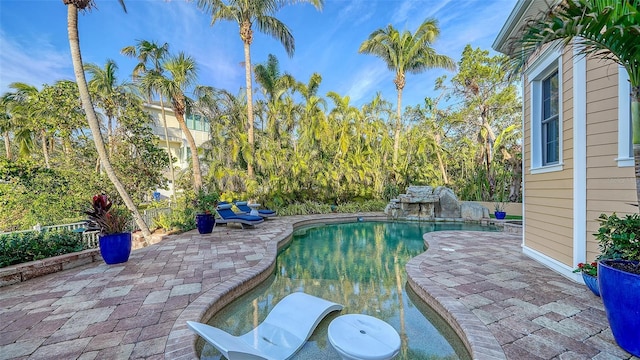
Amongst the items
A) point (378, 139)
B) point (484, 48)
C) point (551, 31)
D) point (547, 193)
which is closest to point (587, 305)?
point (547, 193)

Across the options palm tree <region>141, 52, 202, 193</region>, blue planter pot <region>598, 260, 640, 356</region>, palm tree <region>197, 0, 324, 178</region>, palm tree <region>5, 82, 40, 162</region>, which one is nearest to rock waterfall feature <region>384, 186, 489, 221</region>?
palm tree <region>197, 0, 324, 178</region>

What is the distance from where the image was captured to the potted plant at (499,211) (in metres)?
10.5

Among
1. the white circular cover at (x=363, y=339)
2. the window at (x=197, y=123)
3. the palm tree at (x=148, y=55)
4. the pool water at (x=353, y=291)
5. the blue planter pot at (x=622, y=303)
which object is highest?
the palm tree at (x=148, y=55)

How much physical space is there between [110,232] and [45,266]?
0.97m

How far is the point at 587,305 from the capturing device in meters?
3.06


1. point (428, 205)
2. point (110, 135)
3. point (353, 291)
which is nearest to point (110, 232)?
point (353, 291)

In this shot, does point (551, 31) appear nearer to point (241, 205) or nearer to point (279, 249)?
point (279, 249)

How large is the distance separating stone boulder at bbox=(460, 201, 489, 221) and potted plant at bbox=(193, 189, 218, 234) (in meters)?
10.1

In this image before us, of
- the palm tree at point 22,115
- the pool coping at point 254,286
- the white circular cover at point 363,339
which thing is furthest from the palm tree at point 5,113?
the white circular cover at point 363,339

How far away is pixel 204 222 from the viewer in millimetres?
7754

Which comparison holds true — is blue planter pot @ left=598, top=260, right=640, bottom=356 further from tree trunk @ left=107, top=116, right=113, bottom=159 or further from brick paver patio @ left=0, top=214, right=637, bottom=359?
tree trunk @ left=107, top=116, right=113, bottom=159

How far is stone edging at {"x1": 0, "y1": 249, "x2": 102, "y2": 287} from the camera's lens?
3.96 metres

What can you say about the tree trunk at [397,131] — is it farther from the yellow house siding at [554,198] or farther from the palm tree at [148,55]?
the palm tree at [148,55]

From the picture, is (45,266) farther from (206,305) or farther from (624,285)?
(624,285)
